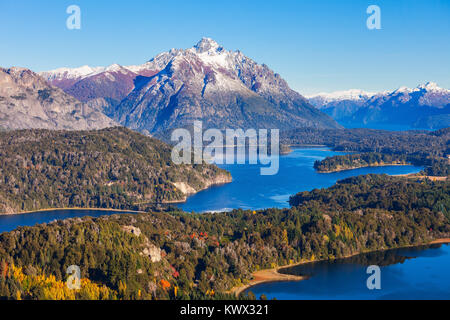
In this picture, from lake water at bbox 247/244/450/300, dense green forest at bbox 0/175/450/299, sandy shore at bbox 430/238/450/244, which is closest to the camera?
dense green forest at bbox 0/175/450/299

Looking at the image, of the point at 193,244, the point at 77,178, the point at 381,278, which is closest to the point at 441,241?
the point at 381,278

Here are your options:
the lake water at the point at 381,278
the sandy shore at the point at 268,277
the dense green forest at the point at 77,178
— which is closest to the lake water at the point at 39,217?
the dense green forest at the point at 77,178

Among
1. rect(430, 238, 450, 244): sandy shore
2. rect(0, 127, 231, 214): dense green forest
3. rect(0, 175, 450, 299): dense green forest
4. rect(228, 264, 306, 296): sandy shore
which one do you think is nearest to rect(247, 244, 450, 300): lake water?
rect(228, 264, 306, 296): sandy shore

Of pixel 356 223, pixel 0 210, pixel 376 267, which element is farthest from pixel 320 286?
pixel 0 210

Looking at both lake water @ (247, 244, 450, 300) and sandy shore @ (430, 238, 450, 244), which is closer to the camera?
lake water @ (247, 244, 450, 300)

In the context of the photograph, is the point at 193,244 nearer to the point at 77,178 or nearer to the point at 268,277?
the point at 268,277

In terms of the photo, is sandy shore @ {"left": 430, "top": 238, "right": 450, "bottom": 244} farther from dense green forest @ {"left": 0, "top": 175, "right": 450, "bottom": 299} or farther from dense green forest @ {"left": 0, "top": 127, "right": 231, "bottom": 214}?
dense green forest @ {"left": 0, "top": 127, "right": 231, "bottom": 214}

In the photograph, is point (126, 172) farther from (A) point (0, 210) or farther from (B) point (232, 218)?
(B) point (232, 218)
